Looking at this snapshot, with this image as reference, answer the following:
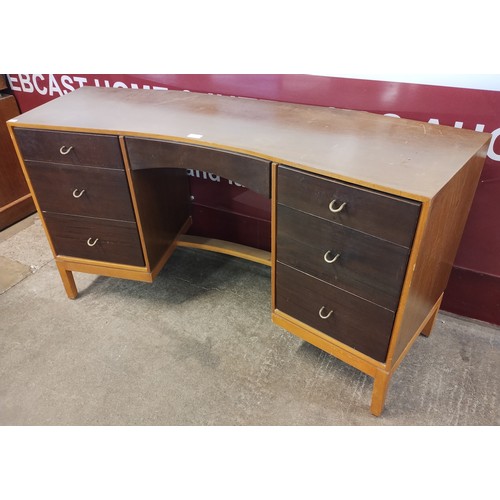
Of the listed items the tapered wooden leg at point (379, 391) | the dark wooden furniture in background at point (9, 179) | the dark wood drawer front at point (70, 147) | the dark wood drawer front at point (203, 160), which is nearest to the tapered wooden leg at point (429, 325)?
the tapered wooden leg at point (379, 391)

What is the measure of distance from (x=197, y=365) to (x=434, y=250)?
93 centimetres

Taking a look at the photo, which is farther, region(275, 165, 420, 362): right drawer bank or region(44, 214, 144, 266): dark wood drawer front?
region(44, 214, 144, 266): dark wood drawer front

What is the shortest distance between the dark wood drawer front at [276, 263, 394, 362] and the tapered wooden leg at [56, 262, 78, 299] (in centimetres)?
96

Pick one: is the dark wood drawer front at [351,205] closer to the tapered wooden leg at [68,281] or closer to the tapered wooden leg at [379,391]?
the tapered wooden leg at [379,391]

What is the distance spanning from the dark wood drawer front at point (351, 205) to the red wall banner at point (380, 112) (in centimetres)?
59

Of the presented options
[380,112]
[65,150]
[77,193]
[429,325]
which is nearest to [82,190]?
[77,193]

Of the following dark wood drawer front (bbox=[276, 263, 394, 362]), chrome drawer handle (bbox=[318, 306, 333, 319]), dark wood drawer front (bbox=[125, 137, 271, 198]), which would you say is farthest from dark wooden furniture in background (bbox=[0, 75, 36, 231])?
chrome drawer handle (bbox=[318, 306, 333, 319])

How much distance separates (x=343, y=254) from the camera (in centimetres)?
121

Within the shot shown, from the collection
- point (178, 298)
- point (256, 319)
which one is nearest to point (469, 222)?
point (256, 319)

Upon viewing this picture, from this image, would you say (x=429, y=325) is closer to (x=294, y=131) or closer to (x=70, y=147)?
(x=294, y=131)

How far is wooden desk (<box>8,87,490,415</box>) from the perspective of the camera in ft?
3.64

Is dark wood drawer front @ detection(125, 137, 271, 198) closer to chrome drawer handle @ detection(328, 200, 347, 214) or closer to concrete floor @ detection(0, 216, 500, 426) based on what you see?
chrome drawer handle @ detection(328, 200, 347, 214)
